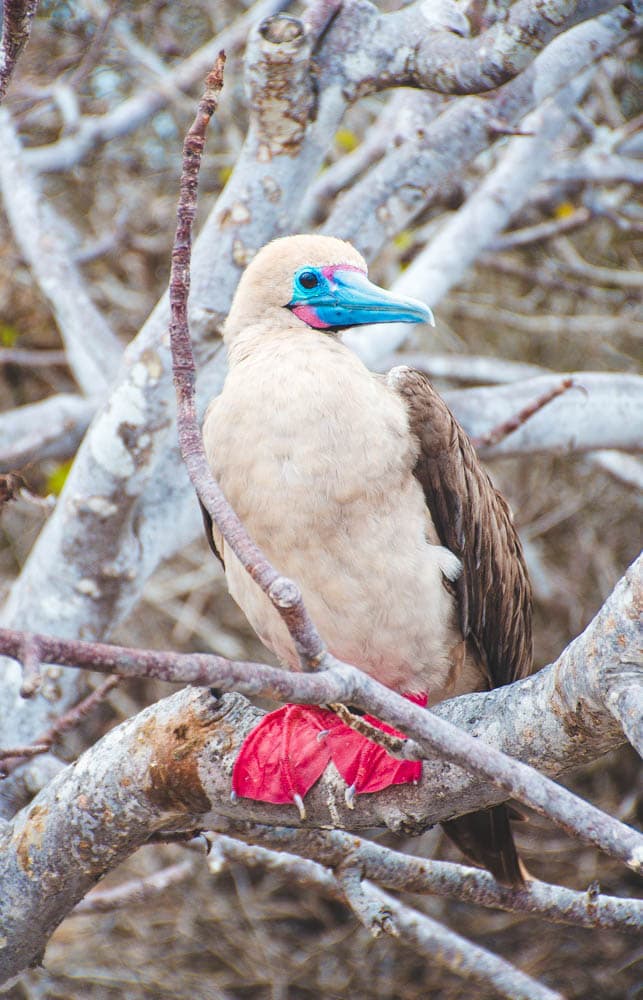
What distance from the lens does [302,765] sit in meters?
2.34

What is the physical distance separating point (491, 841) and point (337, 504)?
1.02m

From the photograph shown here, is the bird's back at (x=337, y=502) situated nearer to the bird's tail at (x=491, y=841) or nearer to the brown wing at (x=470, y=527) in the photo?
the brown wing at (x=470, y=527)

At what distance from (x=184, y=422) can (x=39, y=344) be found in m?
5.70

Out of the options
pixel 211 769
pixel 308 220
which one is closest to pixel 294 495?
pixel 211 769

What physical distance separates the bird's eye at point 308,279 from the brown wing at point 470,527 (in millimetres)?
341

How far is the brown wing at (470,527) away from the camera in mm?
2846

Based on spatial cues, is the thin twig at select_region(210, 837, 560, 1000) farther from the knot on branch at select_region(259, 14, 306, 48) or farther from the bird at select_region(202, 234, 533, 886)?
the knot on branch at select_region(259, 14, 306, 48)

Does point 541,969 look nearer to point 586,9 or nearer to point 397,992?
point 397,992

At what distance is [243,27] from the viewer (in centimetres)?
500

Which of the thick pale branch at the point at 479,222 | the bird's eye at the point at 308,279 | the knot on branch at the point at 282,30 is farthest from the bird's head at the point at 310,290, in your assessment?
the thick pale branch at the point at 479,222

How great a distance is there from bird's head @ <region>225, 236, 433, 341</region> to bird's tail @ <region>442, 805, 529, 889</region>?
4.51 ft

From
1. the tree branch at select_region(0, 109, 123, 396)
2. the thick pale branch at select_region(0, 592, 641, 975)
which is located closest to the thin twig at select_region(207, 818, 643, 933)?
the thick pale branch at select_region(0, 592, 641, 975)

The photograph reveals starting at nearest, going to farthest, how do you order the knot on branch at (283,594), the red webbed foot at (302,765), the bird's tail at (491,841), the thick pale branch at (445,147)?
the knot on branch at (283,594) → the red webbed foot at (302,765) → the bird's tail at (491,841) → the thick pale branch at (445,147)

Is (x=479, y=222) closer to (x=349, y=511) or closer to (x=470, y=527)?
(x=470, y=527)
